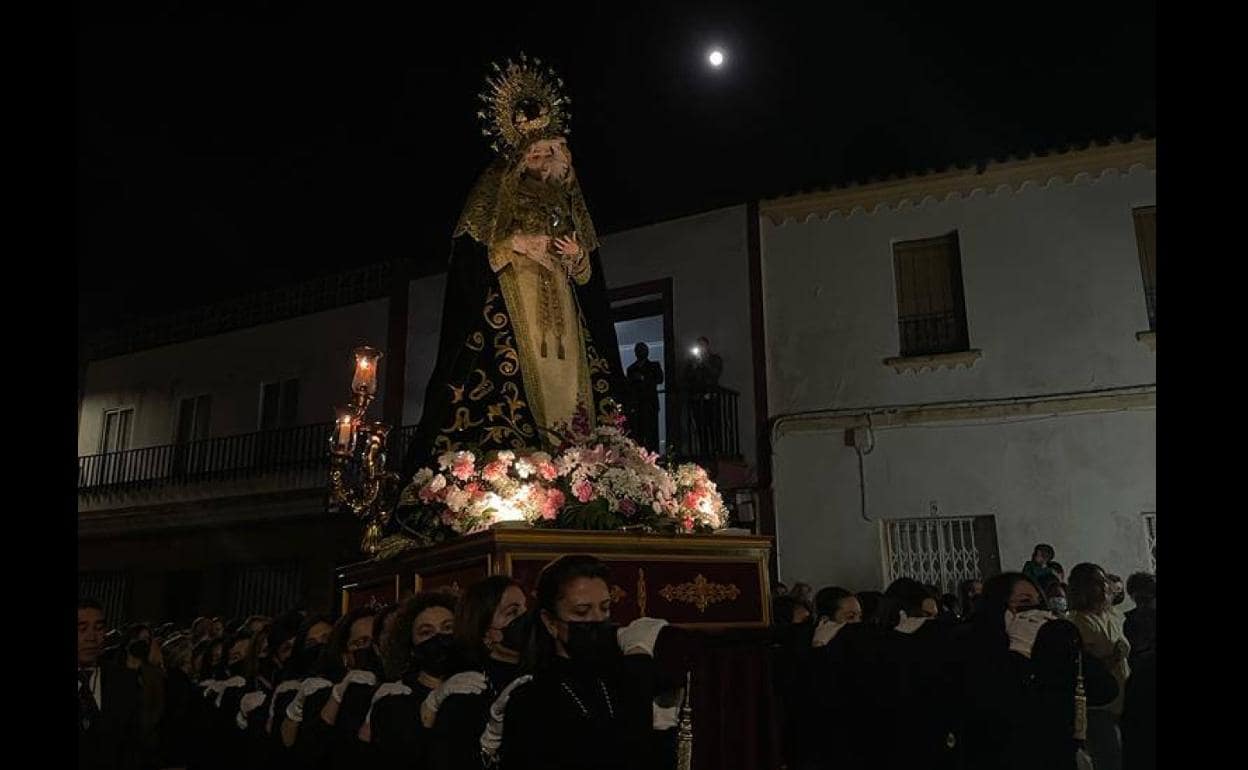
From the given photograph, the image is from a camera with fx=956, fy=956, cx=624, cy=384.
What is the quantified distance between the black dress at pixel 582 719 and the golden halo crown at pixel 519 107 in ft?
13.2

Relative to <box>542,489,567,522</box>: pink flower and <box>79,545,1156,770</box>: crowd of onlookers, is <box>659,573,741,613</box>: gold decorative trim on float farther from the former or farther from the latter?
<box>542,489,567,522</box>: pink flower

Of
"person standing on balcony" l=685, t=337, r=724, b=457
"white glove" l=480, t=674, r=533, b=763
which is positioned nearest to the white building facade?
"person standing on balcony" l=685, t=337, r=724, b=457

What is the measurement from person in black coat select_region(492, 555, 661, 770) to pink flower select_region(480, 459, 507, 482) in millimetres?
2067

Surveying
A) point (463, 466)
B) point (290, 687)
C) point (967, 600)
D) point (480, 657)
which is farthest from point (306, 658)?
point (967, 600)

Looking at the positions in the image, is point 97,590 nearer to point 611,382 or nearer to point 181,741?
point 181,741

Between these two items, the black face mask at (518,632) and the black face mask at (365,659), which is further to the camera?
the black face mask at (365,659)

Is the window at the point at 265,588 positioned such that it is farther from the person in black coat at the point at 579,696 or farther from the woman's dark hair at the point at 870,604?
the person in black coat at the point at 579,696

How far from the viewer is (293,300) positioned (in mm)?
18188

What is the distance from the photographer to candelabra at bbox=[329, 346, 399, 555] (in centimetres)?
559

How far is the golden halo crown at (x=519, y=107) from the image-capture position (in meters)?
5.79

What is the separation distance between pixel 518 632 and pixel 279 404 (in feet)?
52.9

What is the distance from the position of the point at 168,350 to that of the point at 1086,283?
1701cm

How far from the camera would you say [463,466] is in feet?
15.1

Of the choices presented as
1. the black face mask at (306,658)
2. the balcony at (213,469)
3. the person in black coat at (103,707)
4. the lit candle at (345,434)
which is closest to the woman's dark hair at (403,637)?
the black face mask at (306,658)
